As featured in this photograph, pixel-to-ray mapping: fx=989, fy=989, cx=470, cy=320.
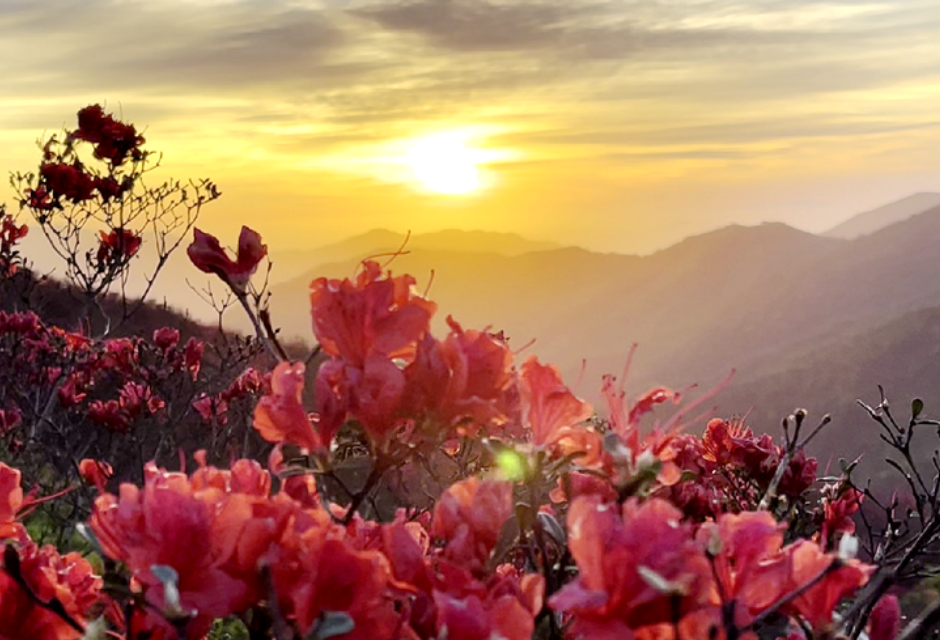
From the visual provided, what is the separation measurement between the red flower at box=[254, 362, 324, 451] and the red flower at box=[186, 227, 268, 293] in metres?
0.33

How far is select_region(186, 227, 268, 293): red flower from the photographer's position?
153 cm

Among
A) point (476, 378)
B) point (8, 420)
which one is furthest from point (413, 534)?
point (8, 420)

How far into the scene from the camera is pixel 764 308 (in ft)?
219

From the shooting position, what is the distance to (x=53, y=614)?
1122mm

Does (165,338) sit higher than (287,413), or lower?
lower

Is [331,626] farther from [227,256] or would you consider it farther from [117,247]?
[117,247]

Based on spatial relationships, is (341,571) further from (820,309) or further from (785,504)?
(820,309)

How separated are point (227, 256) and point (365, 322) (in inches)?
17.4

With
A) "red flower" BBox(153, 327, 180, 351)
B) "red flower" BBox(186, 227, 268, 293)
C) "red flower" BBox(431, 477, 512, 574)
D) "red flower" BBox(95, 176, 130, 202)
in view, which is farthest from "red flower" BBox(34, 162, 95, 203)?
"red flower" BBox(431, 477, 512, 574)

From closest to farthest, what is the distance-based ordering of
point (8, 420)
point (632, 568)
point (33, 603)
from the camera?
point (632, 568) < point (33, 603) < point (8, 420)

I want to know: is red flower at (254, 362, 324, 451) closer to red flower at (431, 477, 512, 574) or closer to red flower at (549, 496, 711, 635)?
red flower at (431, 477, 512, 574)

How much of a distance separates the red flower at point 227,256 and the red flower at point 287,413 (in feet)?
1.08

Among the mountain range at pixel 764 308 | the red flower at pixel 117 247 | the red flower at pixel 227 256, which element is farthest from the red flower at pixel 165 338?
the mountain range at pixel 764 308

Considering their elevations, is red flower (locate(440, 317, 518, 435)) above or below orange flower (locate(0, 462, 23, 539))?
above
